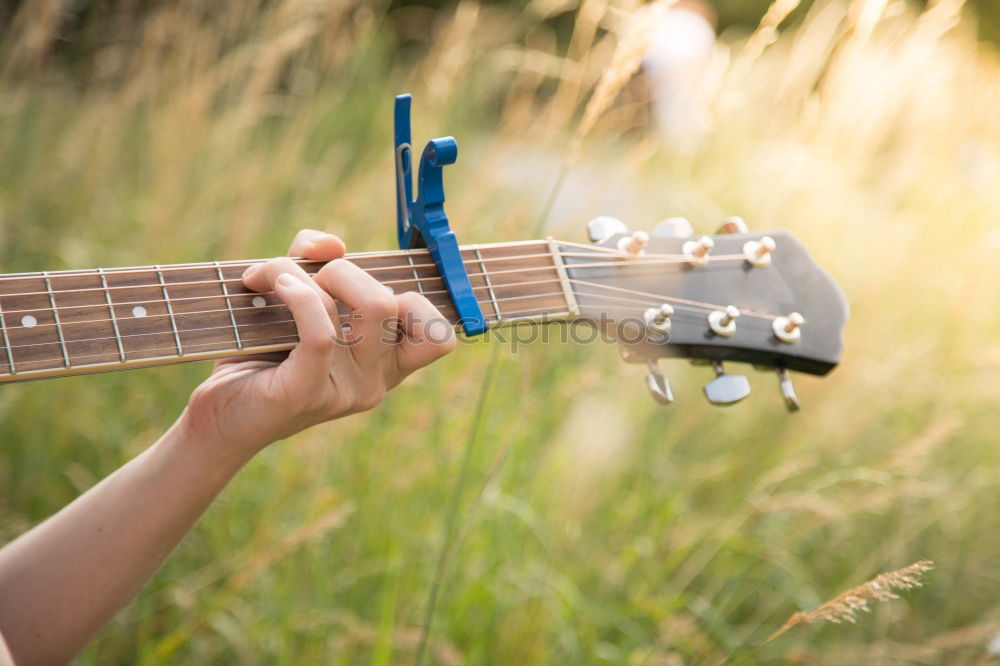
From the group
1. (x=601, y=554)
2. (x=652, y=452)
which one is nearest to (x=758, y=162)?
(x=652, y=452)

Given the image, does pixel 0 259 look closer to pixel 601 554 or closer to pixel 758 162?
pixel 601 554

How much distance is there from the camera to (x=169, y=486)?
45.0 inches

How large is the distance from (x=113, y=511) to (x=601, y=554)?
1331 mm

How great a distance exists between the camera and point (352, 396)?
117 cm

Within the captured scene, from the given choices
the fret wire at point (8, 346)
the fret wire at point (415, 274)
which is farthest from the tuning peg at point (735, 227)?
the fret wire at point (8, 346)

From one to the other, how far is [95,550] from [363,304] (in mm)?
564

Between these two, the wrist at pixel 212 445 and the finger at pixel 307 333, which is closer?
the finger at pixel 307 333

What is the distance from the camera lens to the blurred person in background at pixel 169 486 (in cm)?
112

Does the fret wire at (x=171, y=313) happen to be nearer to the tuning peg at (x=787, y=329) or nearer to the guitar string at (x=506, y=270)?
the guitar string at (x=506, y=270)

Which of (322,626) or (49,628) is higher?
(49,628)

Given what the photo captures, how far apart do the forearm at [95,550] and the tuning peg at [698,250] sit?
83 centimetres

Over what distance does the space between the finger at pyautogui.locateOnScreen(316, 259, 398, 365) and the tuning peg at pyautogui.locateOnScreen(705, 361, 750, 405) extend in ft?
1.74

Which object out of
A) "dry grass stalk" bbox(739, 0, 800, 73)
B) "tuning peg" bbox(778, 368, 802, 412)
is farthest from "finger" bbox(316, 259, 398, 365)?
"dry grass stalk" bbox(739, 0, 800, 73)

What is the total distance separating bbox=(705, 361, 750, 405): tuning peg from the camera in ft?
4.06
